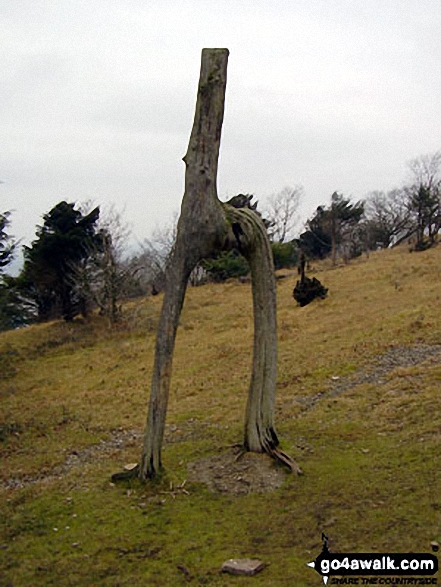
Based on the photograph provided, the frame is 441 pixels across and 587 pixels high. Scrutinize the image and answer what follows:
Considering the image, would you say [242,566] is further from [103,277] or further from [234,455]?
[103,277]

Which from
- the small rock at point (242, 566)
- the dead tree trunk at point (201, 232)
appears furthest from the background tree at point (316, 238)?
the small rock at point (242, 566)

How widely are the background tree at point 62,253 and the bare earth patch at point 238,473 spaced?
67.4 ft

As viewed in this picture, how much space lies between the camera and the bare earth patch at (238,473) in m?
8.35

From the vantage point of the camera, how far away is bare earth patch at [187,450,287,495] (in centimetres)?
835

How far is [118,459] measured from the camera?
10375 mm

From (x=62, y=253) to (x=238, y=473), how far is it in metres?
22.7

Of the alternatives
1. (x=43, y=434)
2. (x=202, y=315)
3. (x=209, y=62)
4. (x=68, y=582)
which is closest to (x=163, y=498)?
(x=68, y=582)

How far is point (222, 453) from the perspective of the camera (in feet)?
31.9

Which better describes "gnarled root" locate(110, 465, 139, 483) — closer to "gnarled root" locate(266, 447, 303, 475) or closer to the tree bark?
the tree bark

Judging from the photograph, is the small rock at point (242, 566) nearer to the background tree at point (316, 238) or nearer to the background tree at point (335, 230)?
the background tree at point (335, 230)

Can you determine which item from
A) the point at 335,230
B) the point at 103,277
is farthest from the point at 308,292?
the point at 335,230

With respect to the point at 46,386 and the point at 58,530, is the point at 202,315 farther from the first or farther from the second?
the point at 58,530

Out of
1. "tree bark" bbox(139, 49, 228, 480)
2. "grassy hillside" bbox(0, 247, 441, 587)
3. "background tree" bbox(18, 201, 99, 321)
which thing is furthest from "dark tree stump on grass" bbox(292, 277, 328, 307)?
"tree bark" bbox(139, 49, 228, 480)

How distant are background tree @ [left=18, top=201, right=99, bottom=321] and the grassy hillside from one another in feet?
25.0
